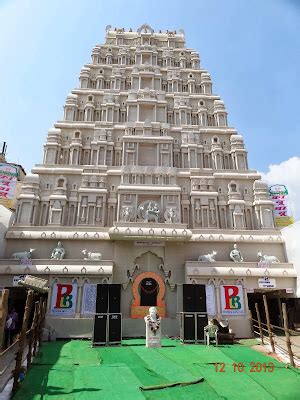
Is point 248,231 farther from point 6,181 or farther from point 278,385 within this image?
point 6,181

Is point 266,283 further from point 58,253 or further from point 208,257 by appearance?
point 58,253

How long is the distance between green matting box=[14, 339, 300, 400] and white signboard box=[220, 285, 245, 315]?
13.5ft

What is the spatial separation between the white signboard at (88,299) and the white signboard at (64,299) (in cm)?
55

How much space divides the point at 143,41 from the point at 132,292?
26505 mm

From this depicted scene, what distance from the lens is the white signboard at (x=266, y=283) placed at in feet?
61.3

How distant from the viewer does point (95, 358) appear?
11891 millimetres

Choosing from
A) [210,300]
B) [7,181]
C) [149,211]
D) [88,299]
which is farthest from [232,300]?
[7,181]

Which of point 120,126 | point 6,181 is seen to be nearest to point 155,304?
point 120,126

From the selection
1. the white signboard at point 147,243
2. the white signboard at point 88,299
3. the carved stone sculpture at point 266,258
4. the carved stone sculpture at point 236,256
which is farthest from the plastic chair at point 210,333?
the carved stone sculpture at point 266,258

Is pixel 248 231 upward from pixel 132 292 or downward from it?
upward

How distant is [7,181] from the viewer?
1072 inches

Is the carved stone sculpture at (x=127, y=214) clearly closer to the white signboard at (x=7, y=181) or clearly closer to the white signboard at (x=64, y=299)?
the white signboard at (x=64, y=299)

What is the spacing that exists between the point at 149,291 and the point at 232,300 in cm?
536

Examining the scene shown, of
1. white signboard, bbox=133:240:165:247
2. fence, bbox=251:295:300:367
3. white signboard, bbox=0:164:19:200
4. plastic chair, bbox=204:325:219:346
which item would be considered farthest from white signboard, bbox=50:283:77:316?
white signboard, bbox=0:164:19:200
